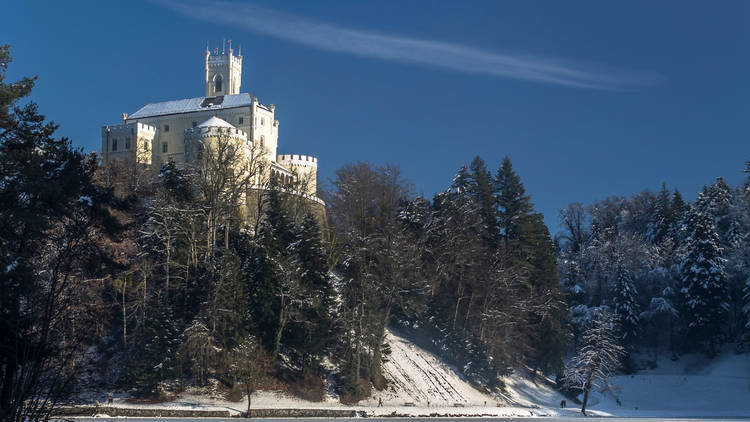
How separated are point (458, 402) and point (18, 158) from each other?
29.8 metres

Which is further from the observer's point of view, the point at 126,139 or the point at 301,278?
the point at 126,139

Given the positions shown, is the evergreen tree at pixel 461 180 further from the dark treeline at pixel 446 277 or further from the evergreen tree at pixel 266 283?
the evergreen tree at pixel 266 283

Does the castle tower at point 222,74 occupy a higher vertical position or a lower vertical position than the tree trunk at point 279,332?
higher

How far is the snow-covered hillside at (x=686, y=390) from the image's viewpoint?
53875 millimetres

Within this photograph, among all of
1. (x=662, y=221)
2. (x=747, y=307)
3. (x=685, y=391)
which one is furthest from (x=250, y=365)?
(x=662, y=221)

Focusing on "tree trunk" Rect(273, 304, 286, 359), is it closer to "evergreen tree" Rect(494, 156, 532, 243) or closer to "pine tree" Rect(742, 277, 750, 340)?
"evergreen tree" Rect(494, 156, 532, 243)

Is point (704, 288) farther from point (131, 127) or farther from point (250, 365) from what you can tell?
point (131, 127)

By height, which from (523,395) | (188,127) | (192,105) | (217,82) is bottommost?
(523,395)

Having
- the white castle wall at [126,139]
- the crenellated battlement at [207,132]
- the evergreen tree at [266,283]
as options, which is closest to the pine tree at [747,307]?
the evergreen tree at [266,283]

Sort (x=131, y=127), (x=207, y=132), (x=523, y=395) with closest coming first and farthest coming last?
(x=523, y=395) < (x=207, y=132) < (x=131, y=127)

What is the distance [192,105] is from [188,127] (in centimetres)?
438

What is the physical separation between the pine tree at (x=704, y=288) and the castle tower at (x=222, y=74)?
63.3 metres

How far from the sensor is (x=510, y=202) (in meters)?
61.3

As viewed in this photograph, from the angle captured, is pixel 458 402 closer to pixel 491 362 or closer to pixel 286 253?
pixel 491 362
